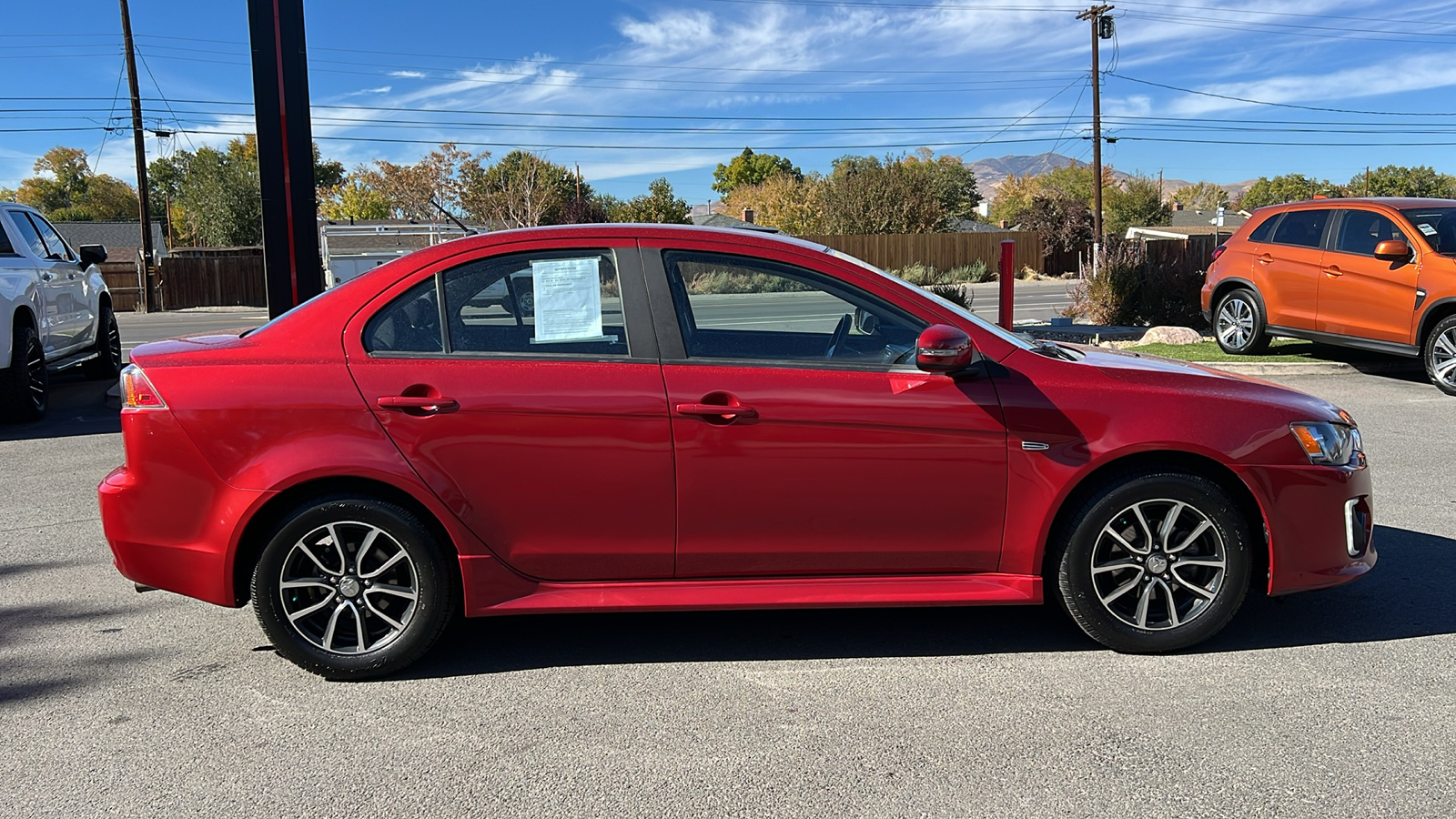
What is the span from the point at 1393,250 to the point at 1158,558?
8.24 meters

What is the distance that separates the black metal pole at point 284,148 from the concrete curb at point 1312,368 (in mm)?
9312

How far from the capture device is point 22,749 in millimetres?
3406

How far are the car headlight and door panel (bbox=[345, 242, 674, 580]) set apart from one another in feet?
7.76

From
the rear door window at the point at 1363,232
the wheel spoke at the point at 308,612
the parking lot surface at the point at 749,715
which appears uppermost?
the rear door window at the point at 1363,232

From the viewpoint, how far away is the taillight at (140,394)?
3799 mm

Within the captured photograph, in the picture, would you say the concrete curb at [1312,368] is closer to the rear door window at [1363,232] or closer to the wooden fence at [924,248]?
the rear door window at [1363,232]

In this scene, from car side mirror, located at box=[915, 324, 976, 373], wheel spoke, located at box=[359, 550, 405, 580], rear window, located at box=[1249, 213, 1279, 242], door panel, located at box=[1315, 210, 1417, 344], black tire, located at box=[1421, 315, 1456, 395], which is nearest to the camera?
car side mirror, located at box=[915, 324, 976, 373]

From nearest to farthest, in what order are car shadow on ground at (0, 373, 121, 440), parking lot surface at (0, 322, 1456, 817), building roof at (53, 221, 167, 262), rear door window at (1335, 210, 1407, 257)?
parking lot surface at (0, 322, 1456, 817) < car shadow on ground at (0, 373, 121, 440) < rear door window at (1335, 210, 1407, 257) < building roof at (53, 221, 167, 262)

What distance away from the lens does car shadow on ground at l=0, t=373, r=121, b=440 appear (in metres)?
9.16

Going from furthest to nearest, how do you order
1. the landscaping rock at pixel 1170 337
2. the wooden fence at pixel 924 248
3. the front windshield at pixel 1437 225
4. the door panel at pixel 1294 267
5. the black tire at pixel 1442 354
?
the wooden fence at pixel 924 248 → the landscaping rock at pixel 1170 337 → the door panel at pixel 1294 267 → the front windshield at pixel 1437 225 → the black tire at pixel 1442 354

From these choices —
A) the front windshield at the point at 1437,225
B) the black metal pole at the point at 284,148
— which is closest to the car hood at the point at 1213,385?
the black metal pole at the point at 284,148

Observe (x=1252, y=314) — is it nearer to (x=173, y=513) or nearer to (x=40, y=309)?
(x=173, y=513)

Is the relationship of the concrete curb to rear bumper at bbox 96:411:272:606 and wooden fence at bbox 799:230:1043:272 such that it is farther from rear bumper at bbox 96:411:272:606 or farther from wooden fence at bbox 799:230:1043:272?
wooden fence at bbox 799:230:1043:272

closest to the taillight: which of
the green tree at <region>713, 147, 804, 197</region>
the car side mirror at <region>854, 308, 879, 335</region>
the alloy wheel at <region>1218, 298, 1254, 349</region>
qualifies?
the car side mirror at <region>854, 308, 879, 335</region>
